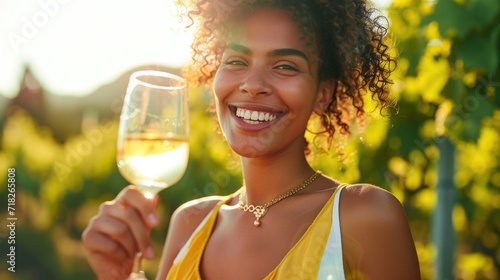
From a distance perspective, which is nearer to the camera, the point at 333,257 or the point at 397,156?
the point at 333,257

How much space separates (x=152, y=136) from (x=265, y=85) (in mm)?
559

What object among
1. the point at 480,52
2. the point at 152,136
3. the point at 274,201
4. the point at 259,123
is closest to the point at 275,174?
the point at 274,201

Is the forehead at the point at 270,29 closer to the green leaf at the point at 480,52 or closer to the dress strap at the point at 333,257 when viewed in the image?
the dress strap at the point at 333,257

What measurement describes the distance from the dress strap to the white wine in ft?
2.01

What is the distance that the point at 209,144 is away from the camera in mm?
6203

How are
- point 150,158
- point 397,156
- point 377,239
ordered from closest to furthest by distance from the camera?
point 150,158 < point 377,239 < point 397,156

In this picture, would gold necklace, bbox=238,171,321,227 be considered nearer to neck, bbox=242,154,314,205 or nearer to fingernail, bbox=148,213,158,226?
neck, bbox=242,154,314,205

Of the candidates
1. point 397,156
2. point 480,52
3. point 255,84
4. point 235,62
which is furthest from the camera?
point 397,156

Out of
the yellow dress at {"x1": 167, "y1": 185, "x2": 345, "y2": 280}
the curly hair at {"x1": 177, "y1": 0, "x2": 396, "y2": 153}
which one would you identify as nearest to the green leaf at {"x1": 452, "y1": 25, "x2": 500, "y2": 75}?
the curly hair at {"x1": 177, "y1": 0, "x2": 396, "y2": 153}

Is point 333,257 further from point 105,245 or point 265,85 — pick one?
point 105,245

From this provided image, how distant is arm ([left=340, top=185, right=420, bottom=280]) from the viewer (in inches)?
112

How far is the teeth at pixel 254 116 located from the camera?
3.05 meters

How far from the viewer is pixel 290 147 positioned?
3236 mm

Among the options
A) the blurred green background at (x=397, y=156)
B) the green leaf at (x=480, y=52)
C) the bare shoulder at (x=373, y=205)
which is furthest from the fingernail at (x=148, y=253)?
the green leaf at (x=480, y=52)
